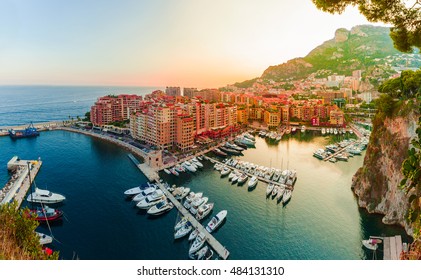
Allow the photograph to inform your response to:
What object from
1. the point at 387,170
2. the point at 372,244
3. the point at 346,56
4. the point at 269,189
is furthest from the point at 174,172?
the point at 346,56

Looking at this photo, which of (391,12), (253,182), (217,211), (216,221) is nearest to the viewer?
(391,12)

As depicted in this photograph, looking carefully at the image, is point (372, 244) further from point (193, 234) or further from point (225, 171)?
point (225, 171)

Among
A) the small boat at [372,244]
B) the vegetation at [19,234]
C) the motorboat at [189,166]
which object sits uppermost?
the vegetation at [19,234]

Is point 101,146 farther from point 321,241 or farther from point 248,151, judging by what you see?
point 321,241

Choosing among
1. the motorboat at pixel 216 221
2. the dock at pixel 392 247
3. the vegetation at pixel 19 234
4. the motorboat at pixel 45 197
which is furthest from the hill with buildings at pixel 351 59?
the vegetation at pixel 19 234

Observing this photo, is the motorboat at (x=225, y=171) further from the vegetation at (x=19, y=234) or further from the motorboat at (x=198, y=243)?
the vegetation at (x=19, y=234)

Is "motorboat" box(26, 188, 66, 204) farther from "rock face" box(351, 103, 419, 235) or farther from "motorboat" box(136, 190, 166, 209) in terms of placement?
"rock face" box(351, 103, 419, 235)
